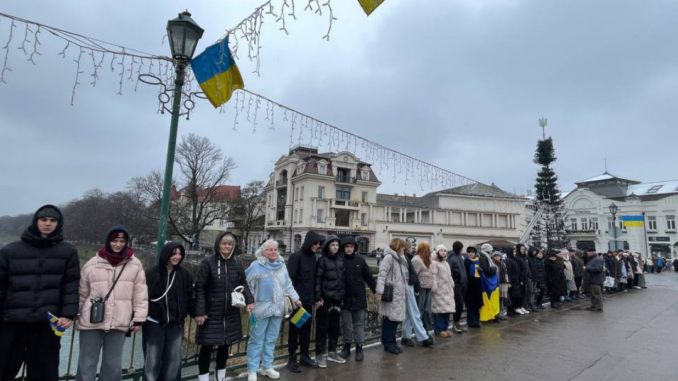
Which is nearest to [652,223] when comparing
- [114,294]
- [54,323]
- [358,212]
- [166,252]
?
A: [358,212]

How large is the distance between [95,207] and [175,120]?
65293 millimetres

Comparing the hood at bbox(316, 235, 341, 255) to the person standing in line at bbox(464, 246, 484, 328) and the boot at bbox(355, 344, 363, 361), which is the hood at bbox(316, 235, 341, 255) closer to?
the boot at bbox(355, 344, 363, 361)

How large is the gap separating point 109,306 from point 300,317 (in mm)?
2322

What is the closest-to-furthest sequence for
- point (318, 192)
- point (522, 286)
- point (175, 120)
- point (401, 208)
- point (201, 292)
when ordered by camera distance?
point (201, 292), point (175, 120), point (522, 286), point (318, 192), point (401, 208)

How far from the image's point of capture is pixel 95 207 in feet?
190

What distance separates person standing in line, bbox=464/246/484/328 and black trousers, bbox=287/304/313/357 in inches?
169

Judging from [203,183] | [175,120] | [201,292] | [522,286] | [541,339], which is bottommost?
[541,339]

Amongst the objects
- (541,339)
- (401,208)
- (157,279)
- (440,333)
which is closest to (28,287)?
(157,279)

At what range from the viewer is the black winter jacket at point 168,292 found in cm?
387

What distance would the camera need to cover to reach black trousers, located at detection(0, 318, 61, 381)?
3094 mm

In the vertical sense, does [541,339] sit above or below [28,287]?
below

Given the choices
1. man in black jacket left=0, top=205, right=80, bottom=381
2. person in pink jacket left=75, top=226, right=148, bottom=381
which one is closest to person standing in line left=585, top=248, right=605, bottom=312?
person in pink jacket left=75, top=226, right=148, bottom=381

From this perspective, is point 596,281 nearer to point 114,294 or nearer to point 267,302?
point 267,302

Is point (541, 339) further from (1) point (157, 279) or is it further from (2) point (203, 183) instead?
(2) point (203, 183)
